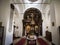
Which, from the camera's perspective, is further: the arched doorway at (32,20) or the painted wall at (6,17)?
the arched doorway at (32,20)

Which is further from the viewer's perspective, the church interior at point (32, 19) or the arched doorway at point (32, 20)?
the arched doorway at point (32, 20)

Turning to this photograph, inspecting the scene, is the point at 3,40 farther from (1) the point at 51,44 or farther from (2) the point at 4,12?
(1) the point at 51,44

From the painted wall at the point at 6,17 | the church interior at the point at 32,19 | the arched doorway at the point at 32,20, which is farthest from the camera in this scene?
the arched doorway at the point at 32,20

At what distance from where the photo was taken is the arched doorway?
11.1 meters

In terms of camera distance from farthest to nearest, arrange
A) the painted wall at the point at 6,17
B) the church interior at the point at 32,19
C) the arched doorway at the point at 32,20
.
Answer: the arched doorway at the point at 32,20
the church interior at the point at 32,19
the painted wall at the point at 6,17

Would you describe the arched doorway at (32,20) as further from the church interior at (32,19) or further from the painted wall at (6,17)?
the painted wall at (6,17)

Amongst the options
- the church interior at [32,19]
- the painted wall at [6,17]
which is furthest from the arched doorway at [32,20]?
the painted wall at [6,17]

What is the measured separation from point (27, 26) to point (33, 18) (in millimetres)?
1181

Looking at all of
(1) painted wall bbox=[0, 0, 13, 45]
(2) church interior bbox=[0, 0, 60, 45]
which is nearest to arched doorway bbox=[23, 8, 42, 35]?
(2) church interior bbox=[0, 0, 60, 45]

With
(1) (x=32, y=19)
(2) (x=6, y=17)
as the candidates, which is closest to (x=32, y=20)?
(1) (x=32, y=19)

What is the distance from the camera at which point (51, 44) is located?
20.4ft

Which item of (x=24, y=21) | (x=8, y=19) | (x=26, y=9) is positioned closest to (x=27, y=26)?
(x=24, y=21)

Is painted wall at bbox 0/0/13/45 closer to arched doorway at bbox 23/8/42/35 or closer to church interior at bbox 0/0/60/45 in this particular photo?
church interior at bbox 0/0/60/45

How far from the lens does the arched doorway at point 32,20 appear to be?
11106 millimetres
